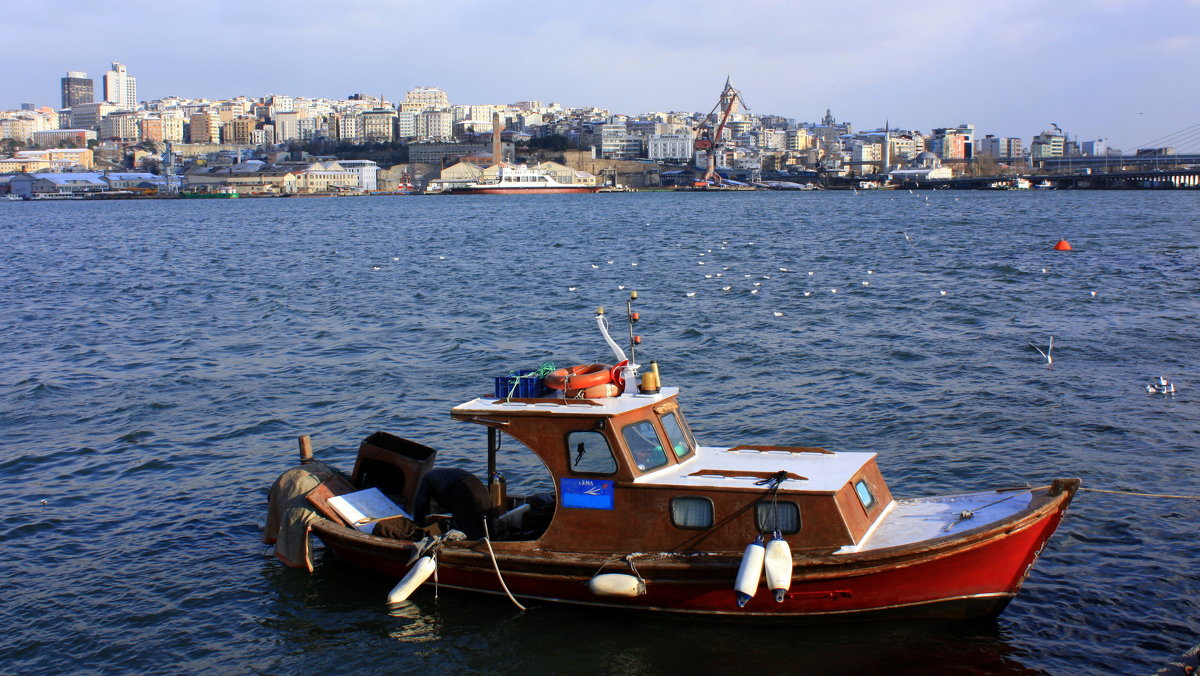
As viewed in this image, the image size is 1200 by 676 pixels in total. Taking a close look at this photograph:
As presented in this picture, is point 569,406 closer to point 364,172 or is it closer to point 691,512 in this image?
point 691,512

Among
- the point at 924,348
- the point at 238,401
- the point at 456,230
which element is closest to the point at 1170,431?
the point at 924,348

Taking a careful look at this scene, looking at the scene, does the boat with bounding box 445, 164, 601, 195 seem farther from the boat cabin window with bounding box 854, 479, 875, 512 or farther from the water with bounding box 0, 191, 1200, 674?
the boat cabin window with bounding box 854, 479, 875, 512

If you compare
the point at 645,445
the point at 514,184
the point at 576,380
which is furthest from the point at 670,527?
the point at 514,184

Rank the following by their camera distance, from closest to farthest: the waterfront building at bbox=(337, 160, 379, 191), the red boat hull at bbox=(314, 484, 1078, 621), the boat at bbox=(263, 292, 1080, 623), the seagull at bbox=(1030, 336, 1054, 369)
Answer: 1. the red boat hull at bbox=(314, 484, 1078, 621)
2. the boat at bbox=(263, 292, 1080, 623)
3. the seagull at bbox=(1030, 336, 1054, 369)
4. the waterfront building at bbox=(337, 160, 379, 191)

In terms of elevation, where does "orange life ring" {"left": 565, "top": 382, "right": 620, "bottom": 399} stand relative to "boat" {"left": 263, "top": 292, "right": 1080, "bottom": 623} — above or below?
above

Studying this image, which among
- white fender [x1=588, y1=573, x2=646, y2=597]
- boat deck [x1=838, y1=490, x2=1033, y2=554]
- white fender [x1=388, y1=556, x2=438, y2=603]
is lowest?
white fender [x1=388, y1=556, x2=438, y2=603]

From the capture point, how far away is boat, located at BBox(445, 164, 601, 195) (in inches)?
6687

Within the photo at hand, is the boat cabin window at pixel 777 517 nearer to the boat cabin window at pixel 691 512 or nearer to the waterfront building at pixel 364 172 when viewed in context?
the boat cabin window at pixel 691 512

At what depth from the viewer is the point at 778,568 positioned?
8.65 meters

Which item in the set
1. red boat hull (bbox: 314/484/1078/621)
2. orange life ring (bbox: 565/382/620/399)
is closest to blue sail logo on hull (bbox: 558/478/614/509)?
red boat hull (bbox: 314/484/1078/621)

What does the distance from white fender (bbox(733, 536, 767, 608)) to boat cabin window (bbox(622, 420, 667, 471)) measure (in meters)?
1.45

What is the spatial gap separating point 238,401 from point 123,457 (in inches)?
134

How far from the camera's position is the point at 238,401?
18.9 meters

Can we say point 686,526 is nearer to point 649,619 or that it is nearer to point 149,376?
point 649,619
